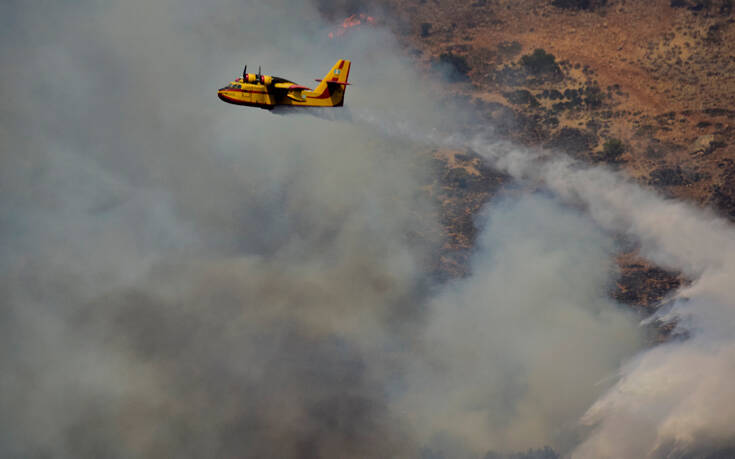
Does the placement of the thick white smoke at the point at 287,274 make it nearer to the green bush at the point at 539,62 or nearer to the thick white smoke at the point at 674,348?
the thick white smoke at the point at 674,348

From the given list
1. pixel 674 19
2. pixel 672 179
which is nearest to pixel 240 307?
pixel 672 179

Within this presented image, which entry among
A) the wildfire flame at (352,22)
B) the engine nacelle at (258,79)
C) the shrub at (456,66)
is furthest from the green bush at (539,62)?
the engine nacelle at (258,79)

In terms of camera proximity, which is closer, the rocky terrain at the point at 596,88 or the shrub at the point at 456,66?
the rocky terrain at the point at 596,88

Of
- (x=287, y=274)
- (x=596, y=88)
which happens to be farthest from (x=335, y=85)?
(x=596, y=88)

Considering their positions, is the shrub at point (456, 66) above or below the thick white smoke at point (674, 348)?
above

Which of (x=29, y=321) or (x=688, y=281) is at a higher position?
(x=29, y=321)

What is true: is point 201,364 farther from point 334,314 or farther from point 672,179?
point 672,179

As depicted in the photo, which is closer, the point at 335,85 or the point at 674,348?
the point at 335,85

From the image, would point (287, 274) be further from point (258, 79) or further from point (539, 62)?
point (539, 62)
